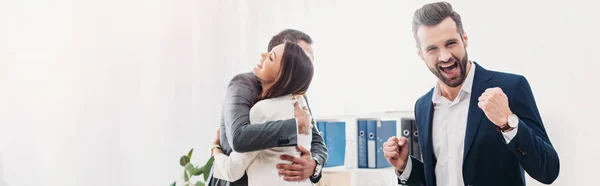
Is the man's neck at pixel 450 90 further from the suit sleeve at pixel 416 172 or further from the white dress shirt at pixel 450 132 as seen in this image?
the suit sleeve at pixel 416 172

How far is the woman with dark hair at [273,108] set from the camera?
205 cm

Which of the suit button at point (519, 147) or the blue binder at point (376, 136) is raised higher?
the suit button at point (519, 147)

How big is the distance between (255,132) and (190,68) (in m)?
1.74

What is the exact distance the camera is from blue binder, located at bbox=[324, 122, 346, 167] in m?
3.16

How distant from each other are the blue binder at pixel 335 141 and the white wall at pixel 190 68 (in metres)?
0.53

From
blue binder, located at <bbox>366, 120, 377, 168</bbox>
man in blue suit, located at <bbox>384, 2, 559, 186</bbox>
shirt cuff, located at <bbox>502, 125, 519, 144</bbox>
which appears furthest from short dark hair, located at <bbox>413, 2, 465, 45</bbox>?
blue binder, located at <bbox>366, 120, 377, 168</bbox>

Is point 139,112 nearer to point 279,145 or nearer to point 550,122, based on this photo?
point 279,145

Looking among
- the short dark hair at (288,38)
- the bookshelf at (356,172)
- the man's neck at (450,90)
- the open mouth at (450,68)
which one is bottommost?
the bookshelf at (356,172)

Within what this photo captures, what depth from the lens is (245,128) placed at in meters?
2.00

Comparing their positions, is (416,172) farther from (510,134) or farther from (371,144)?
(371,144)

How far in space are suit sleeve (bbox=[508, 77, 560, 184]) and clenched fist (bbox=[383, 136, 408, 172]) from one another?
0.41 m

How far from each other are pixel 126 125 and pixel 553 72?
87.2 inches

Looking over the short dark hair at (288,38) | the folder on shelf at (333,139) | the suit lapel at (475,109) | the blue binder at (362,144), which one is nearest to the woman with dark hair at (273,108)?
the short dark hair at (288,38)

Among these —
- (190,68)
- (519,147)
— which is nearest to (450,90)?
(519,147)
